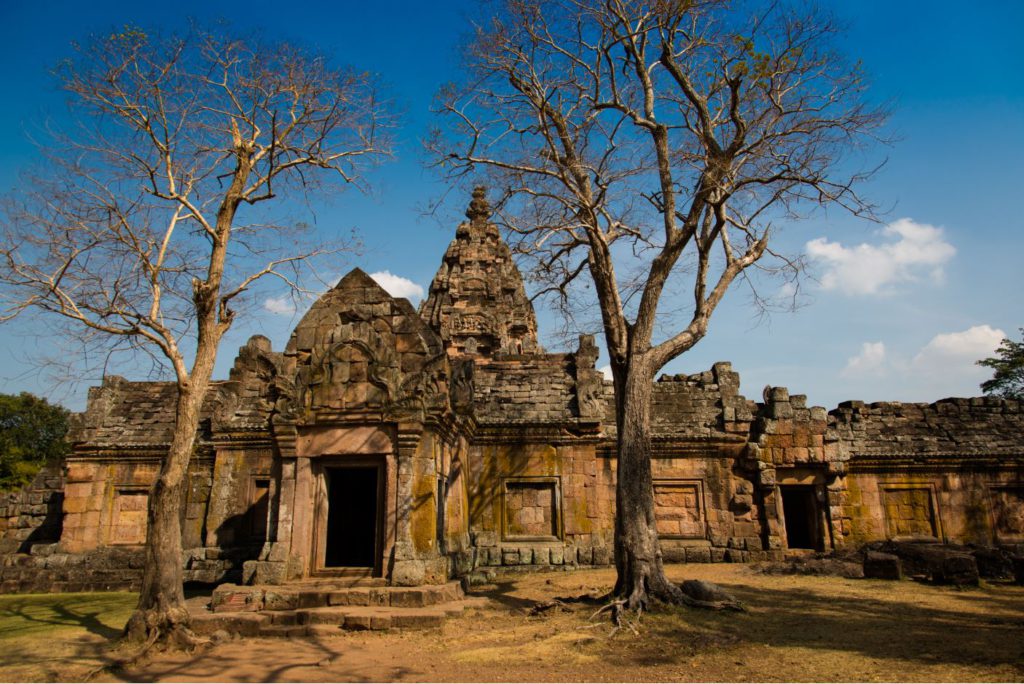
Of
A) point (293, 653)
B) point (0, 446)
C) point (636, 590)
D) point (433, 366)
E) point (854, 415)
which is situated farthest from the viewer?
point (0, 446)

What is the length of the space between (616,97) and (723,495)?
8.74 meters

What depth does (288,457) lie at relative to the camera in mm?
10062

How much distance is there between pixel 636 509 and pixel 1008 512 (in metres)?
11.6

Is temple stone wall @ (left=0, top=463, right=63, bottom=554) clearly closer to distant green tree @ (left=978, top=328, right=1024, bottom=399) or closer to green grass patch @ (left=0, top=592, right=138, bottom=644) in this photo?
green grass patch @ (left=0, top=592, right=138, bottom=644)

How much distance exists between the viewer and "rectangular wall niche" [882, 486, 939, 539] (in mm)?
15578

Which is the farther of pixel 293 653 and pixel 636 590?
pixel 636 590

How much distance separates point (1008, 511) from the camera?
51.1ft

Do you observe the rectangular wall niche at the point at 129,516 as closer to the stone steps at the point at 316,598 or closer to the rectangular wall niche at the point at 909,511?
the stone steps at the point at 316,598

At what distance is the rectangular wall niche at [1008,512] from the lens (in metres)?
15.5

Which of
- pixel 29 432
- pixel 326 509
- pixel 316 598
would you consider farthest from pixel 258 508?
pixel 29 432

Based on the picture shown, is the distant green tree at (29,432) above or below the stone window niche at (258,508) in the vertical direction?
above

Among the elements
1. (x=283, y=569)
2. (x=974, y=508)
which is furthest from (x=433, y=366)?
(x=974, y=508)

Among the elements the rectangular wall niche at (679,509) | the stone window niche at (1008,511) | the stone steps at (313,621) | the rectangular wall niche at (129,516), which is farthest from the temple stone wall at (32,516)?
A: the stone window niche at (1008,511)

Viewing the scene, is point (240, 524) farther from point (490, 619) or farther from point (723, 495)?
point (723, 495)
